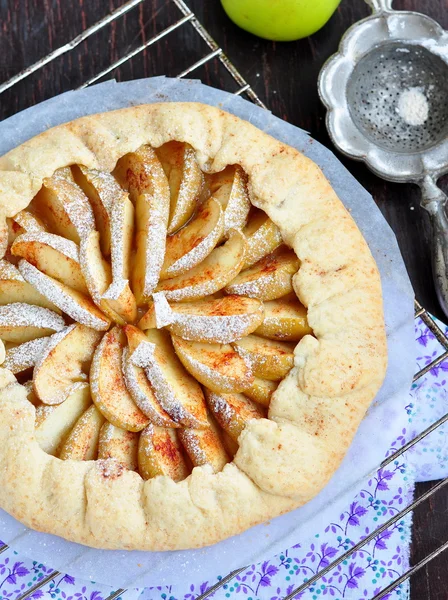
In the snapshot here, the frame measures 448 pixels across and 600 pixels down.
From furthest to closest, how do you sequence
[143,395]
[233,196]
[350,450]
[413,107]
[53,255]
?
1. [413,107]
2. [350,450]
3. [233,196]
4. [53,255]
5. [143,395]

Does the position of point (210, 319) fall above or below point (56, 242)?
below

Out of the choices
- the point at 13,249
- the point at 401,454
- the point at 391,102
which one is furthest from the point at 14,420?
the point at 391,102

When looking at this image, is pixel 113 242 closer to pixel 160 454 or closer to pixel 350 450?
pixel 160 454

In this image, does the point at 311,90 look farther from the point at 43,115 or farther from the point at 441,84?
the point at 43,115

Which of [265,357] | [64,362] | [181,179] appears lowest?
[265,357]

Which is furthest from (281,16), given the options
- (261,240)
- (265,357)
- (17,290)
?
(17,290)

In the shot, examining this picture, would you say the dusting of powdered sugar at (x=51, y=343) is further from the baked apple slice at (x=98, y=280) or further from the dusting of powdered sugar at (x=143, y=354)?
the dusting of powdered sugar at (x=143, y=354)
